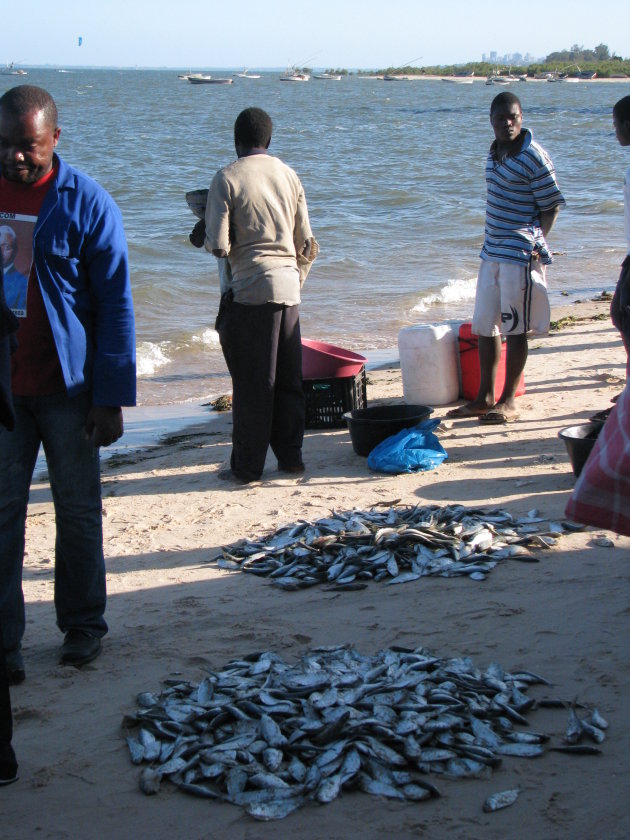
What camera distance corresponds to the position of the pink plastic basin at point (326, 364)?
7762 millimetres

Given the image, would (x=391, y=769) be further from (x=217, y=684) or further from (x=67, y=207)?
(x=67, y=207)

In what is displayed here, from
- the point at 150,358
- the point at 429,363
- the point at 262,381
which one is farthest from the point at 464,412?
the point at 150,358

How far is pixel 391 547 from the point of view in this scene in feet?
17.0

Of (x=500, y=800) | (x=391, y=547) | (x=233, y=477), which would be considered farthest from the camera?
(x=233, y=477)

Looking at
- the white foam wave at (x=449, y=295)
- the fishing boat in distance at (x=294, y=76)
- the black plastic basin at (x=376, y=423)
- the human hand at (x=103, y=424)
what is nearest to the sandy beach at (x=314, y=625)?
the black plastic basin at (x=376, y=423)

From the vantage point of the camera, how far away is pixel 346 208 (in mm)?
24875

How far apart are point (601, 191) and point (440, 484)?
24404 mm

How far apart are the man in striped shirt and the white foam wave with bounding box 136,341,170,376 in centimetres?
481

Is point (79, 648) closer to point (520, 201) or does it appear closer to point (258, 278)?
point (258, 278)

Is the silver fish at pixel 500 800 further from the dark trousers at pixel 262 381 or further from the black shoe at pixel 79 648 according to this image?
the dark trousers at pixel 262 381

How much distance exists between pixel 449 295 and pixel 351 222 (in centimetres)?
779

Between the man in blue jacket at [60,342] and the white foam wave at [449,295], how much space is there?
34.5ft

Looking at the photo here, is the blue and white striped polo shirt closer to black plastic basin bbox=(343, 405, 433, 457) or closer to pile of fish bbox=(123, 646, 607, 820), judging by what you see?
black plastic basin bbox=(343, 405, 433, 457)

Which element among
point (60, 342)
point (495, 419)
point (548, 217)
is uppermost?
point (548, 217)
